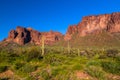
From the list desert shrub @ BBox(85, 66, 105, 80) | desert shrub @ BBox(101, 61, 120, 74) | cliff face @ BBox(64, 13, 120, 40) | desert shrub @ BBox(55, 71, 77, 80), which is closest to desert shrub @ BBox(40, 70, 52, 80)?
desert shrub @ BBox(55, 71, 77, 80)

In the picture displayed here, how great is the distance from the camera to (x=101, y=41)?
13362 centimetres

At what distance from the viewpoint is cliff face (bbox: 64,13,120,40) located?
546 feet

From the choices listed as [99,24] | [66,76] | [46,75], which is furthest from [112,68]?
[99,24]

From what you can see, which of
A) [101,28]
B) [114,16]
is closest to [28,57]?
[101,28]

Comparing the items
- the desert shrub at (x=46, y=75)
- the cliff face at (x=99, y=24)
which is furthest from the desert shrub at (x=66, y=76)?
the cliff face at (x=99, y=24)

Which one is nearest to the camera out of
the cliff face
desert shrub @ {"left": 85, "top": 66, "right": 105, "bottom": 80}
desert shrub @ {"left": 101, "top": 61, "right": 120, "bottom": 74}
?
desert shrub @ {"left": 85, "top": 66, "right": 105, "bottom": 80}

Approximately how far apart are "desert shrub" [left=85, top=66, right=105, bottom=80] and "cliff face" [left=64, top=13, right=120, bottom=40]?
5892 inches

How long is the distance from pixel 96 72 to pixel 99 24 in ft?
558

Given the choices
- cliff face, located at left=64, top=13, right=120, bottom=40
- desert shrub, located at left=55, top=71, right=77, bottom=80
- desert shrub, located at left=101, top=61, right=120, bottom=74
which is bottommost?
desert shrub, located at left=55, top=71, right=77, bottom=80

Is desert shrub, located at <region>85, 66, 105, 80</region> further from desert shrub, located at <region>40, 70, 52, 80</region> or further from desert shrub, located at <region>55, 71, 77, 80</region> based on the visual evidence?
desert shrub, located at <region>40, 70, 52, 80</region>

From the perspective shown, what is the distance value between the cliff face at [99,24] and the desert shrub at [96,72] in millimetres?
149645

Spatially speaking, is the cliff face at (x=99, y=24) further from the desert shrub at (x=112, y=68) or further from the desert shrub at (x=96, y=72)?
the desert shrub at (x=96, y=72)

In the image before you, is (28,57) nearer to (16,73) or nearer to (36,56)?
(36,56)

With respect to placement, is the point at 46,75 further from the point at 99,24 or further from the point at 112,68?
the point at 99,24
